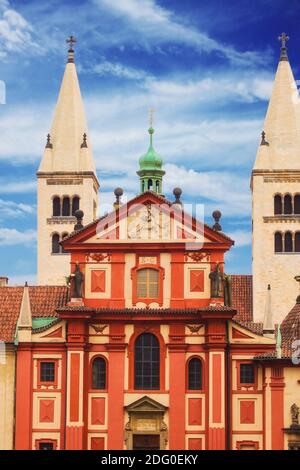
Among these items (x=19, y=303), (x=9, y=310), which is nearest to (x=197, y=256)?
(x=19, y=303)

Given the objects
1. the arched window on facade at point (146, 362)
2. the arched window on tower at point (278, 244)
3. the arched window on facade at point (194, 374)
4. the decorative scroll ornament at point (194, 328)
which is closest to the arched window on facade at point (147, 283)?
the arched window on facade at point (146, 362)

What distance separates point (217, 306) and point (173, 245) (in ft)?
12.2

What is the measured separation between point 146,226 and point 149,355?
6.33 metres

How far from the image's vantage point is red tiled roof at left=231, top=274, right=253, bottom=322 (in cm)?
7994

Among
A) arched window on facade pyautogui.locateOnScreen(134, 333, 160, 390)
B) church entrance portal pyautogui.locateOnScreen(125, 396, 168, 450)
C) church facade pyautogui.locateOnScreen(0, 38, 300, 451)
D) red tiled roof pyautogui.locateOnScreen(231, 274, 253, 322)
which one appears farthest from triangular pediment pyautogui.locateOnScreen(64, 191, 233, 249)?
red tiled roof pyautogui.locateOnScreen(231, 274, 253, 322)

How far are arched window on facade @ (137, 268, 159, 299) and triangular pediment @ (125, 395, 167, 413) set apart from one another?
16.7ft

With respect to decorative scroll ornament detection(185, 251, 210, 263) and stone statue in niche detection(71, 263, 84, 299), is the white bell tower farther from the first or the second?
decorative scroll ornament detection(185, 251, 210, 263)

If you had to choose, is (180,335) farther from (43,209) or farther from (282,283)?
(43,209)

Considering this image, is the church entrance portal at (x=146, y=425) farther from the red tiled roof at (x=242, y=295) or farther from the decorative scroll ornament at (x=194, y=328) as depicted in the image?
the red tiled roof at (x=242, y=295)

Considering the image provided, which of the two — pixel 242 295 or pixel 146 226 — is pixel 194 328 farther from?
pixel 242 295

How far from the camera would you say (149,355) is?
5731 centimetres

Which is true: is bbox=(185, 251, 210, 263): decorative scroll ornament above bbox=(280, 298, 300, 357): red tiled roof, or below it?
above

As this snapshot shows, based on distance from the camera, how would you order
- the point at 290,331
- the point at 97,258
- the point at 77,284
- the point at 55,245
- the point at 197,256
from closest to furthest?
the point at 77,284, the point at 197,256, the point at 97,258, the point at 290,331, the point at 55,245

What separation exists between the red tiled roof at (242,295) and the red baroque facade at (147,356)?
2170 centimetres
